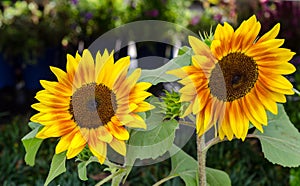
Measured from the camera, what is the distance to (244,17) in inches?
131

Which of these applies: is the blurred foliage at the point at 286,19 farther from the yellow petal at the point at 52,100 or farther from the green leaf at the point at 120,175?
the yellow petal at the point at 52,100

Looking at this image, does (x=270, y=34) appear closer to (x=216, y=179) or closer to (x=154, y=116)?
(x=154, y=116)

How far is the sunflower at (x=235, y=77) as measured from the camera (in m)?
0.73

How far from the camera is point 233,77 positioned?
29.4 inches

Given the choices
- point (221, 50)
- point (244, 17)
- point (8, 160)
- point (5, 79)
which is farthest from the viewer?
point (5, 79)

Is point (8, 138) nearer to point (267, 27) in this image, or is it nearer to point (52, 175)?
point (267, 27)

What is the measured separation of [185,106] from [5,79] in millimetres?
3039

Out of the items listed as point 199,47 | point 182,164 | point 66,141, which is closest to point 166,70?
point 199,47

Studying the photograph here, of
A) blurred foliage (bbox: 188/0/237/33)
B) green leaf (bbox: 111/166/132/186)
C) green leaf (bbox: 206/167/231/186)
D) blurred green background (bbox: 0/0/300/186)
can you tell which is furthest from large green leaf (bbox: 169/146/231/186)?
blurred foliage (bbox: 188/0/237/33)

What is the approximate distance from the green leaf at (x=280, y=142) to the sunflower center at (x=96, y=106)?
0.99ft

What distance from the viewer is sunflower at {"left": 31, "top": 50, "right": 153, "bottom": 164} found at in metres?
0.74

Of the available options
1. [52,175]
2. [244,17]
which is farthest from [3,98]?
[52,175]

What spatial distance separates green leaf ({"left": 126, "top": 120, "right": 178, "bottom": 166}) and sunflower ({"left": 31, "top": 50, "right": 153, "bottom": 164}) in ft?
0.19

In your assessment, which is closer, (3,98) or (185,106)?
(185,106)
